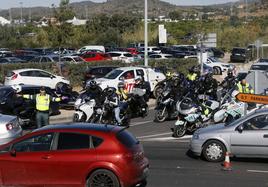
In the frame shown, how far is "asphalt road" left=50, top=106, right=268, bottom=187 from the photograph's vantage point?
12570mm

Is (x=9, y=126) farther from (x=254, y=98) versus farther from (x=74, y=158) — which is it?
(x=254, y=98)

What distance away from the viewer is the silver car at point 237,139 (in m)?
14.4

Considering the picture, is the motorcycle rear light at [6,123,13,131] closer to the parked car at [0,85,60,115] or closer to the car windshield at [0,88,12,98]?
the parked car at [0,85,60,115]

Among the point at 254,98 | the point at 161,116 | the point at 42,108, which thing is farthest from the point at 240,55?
the point at 254,98

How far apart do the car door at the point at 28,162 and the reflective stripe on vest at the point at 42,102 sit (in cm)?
864

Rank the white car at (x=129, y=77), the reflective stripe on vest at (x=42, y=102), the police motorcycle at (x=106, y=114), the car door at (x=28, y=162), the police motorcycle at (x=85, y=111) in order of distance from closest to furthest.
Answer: the car door at (x=28, y=162)
the reflective stripe on vest at (x=42, y=102)
the police motorcycle at (x=106, y=114)
the police motorcycle at (x=85, y=111)
the white car at (x=129, y=77)

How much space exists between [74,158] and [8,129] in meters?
5.62

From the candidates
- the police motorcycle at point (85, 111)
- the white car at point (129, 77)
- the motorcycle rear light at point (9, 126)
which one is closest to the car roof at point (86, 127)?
the motorcycle rear light at point (9, 126)

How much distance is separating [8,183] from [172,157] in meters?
5.79

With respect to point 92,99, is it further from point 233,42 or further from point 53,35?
point 233,42

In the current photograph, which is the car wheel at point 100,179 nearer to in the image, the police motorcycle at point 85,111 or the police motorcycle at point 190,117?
the police motorcycle at point 190,117

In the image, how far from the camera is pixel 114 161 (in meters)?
10.7

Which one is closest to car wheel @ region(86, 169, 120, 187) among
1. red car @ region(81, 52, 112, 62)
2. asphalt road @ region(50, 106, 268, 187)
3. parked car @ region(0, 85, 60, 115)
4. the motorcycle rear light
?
asphalt road @ region(50, 106, 268, 187)

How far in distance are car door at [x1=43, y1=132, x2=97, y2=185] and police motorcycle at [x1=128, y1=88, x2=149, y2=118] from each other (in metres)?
12.2
